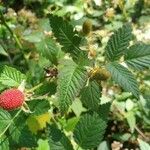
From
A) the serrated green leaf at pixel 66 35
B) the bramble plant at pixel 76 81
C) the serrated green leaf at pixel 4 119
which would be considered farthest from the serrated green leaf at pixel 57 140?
the serrated green leaf at pixel 66 35

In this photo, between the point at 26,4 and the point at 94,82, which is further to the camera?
the point at 26,4

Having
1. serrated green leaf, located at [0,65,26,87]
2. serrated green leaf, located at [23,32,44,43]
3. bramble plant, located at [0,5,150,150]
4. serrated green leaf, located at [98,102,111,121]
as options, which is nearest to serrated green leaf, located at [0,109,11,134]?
bramble plant, located at [0,5,150,150]

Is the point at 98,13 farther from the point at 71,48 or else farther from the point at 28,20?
the point at 71,48

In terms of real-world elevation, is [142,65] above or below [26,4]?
above

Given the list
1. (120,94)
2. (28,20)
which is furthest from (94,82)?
(28,20)

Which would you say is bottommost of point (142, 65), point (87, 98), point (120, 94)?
point (120, 94)

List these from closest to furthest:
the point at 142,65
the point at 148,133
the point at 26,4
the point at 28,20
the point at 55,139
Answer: the point at 142,65 < the point at 55,139 < the point at 148,133 < the point at 28,20 < the point at 26,4
